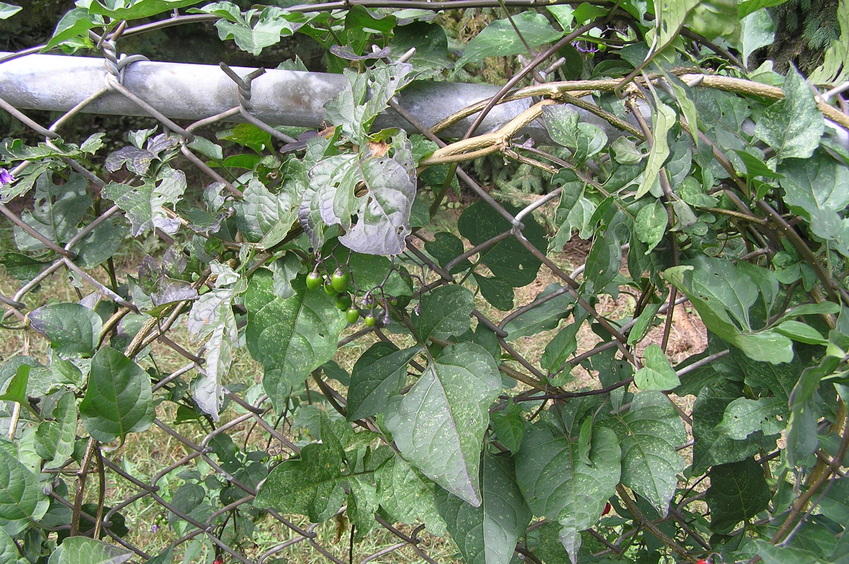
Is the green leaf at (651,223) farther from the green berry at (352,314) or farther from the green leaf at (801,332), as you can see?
the green berry at (352,314)

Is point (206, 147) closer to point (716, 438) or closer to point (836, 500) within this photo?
point (716, 438)

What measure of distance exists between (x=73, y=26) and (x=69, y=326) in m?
0.43

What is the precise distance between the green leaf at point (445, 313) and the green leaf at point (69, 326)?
509 mm

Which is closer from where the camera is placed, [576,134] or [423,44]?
[576,134]

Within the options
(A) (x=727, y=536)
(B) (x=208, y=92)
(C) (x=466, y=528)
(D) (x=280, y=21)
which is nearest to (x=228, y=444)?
(C) (x=466, y=528)

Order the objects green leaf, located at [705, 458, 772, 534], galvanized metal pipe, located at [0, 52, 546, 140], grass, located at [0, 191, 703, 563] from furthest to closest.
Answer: grass, located at [0, 191, 703, 563] < green leaf, located at [705, 458, 772, 534] < galvanized metal pipe, located at [0, 52, 546, 140]

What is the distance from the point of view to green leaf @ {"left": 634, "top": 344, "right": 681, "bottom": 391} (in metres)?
0.75

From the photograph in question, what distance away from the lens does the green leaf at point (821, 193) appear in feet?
2.37

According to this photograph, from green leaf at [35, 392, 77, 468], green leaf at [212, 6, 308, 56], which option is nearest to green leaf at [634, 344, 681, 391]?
green leaf at [212, 6, 308, 56]

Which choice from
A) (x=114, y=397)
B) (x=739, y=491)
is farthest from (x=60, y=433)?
(x=739, y=491)

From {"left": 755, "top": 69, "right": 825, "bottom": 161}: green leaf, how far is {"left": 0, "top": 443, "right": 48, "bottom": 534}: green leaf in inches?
42.0

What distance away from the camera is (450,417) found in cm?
81

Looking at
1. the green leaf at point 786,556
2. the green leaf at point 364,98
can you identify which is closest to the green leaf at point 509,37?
the green leaf at point 364,98

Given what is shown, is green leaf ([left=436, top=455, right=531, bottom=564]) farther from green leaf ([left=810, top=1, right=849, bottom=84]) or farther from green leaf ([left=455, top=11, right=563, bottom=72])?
green leaf ([left=810, top=1, right=849, bottom=84])
